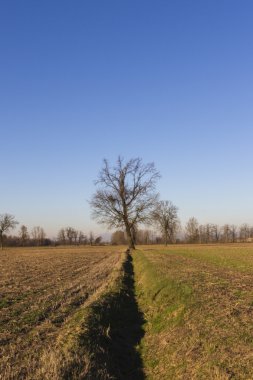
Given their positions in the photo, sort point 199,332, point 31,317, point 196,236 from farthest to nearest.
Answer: point 196,236, point 31,317, point 199,332

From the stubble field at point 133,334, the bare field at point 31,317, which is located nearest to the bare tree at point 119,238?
the bare field at point 31,317

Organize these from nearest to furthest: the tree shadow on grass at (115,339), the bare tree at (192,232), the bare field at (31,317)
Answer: the bare field at (31,317) < the tree shadow on grass at (115,339) < the bare tree at (192,232)

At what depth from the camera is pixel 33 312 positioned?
12195 mm

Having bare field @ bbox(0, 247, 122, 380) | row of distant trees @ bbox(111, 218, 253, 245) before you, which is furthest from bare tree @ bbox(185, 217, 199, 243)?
bare field @ bbox(0, 247, 122, 380)

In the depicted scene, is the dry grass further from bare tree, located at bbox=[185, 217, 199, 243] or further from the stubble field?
bare tree, located at bbox=[185, 217, 199, 243]

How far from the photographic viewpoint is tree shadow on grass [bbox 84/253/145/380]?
8.03 m

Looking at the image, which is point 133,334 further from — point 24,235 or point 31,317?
point 24,235

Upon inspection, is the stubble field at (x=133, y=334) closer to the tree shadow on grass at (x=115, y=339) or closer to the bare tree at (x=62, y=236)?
the tree shadow on grass at (x=115, y=339)

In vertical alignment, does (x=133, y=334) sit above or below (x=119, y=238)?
below

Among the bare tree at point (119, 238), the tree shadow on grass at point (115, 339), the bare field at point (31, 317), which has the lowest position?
the tree shadow on grass at point (115, 339)

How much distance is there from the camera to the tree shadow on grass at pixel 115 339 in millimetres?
8031

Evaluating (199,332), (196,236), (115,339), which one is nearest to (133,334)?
(115,339)

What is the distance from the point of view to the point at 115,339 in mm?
10336

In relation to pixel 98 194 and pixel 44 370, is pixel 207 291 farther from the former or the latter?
pixel 98 194
